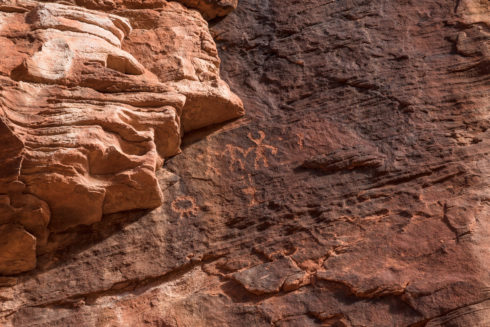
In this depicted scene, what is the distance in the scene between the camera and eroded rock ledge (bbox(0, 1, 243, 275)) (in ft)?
14.6

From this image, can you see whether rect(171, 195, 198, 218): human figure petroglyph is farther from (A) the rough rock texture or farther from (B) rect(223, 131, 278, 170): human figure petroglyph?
(B) rect(223, 131, 278, 170): human figure petroglyph

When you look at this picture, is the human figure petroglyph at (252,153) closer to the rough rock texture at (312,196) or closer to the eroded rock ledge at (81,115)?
the rough rock texture at (312,196)

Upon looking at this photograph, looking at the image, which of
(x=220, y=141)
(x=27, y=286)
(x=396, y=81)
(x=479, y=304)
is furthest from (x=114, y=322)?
(x=396, y=81)

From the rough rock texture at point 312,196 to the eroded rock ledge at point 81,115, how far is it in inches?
3.0

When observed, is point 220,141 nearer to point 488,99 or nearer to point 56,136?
point 56,136

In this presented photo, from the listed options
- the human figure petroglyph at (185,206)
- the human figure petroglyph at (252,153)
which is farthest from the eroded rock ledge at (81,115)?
the human figure petroglyph at (252,153)

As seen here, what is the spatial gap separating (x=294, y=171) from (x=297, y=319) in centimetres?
143

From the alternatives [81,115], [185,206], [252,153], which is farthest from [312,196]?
[81,115]

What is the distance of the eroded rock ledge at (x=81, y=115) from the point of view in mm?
4453

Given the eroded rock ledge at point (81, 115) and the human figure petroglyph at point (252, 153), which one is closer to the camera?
the eroded rock ledge at point (81, 115)

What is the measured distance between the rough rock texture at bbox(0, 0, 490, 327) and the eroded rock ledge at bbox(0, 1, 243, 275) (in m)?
0.08

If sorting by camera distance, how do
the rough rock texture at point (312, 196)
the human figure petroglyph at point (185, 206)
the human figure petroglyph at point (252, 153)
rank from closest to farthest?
the rough rock texture at point (312, 196) < the human figure petroglyph at point (185, 206) < the human figure petroglyph at point (252, 153)

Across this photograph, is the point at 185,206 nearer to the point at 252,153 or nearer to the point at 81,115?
the point at 252,153

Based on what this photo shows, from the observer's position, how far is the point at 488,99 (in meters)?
5.21
